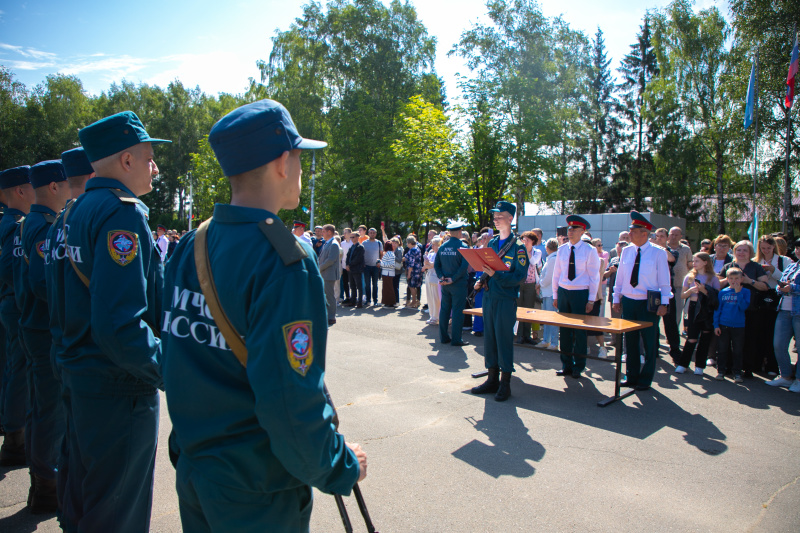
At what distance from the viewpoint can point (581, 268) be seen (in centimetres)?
721

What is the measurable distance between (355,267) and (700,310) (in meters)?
8.74

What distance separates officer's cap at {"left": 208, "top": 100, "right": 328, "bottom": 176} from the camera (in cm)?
154

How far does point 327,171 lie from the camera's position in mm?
37281

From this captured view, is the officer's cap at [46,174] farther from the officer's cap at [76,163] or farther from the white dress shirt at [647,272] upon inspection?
the white dress shirt at [647,272]

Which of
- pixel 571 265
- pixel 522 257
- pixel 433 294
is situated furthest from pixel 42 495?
pixel 433 294

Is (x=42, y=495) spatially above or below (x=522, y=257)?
below

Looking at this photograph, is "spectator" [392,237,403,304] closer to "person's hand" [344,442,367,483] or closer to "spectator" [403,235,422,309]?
"spectator" [403,235,422,309]

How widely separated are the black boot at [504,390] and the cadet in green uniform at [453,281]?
317 centimetres

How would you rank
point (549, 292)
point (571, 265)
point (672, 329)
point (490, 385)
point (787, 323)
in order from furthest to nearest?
point (549, 292), point (672, 329), point (571, 265), point (787, 323), point (490, 385)

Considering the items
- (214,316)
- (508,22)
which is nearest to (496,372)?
(214,316)

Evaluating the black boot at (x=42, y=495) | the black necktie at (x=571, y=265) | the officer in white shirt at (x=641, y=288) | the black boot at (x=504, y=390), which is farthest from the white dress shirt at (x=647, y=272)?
the black boot at (x=42, y=495)

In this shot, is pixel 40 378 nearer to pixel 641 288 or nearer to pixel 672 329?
pixel 641 288

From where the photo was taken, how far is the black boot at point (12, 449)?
13.6ft

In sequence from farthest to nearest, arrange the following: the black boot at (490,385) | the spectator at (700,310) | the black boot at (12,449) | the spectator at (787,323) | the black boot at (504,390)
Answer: the spectator at (700,310), the spectator at (787,323), the black boot at (490,385), the black boot at (504,390), the black boot at (12,449)
